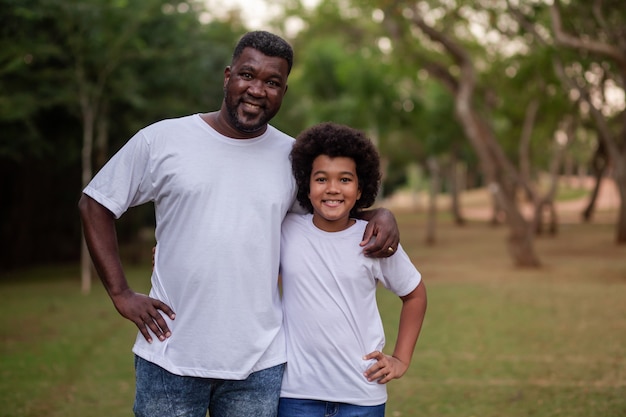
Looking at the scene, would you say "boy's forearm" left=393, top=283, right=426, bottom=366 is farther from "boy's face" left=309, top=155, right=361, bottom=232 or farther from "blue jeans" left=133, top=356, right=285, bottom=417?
"blue jeans" left=133, top=356, right=285, bottom=417

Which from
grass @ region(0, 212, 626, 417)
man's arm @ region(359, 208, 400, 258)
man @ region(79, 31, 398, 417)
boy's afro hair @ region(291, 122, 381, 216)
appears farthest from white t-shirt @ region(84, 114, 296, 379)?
grass @ region(0, 212, 626, 417)

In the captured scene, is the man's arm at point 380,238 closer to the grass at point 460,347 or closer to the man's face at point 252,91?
the man's face at point 252,91

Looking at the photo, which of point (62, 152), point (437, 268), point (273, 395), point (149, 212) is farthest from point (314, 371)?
point (149, 212)

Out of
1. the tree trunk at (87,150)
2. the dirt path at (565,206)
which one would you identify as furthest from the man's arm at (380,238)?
the dirt path at (565,206)

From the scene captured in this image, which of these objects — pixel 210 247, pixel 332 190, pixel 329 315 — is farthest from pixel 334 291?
pixel 210 247

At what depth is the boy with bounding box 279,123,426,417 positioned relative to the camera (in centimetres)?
301

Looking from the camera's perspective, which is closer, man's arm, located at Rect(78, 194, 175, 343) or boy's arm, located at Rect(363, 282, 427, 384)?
man's arm, located at Rect(78, 194, 175, 343)

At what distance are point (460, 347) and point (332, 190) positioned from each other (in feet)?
20.5

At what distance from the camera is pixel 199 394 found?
2945 millimetres

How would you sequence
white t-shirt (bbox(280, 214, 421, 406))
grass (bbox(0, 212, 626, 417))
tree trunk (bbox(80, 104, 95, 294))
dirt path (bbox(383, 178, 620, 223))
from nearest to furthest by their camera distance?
white t-shirt (bbox(280, 214, 421, 406)), grass (bbox(0, 212, 626, 417)), tree trunk (bbox(80, 104, 95, 294)), dirt path (bbox(383, 178, 620, 223))

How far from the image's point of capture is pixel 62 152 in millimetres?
16250

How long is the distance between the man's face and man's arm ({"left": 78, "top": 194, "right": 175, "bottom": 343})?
60 cm

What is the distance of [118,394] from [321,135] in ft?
14.6

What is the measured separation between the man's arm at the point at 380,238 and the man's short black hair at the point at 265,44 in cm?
72
